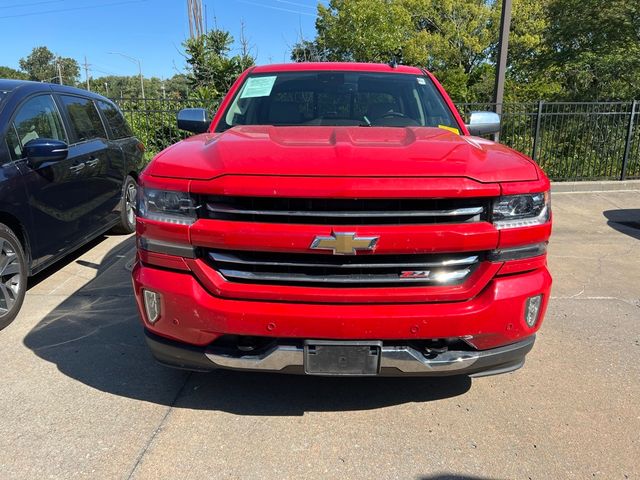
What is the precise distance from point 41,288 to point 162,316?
2.84 m

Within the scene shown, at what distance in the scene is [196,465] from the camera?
2.37 metres

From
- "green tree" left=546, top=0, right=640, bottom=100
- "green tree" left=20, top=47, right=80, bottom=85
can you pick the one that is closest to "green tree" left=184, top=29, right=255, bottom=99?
"green tree" left=546, top=0, right=640, bottom=100

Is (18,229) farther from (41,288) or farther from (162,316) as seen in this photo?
(162,316)

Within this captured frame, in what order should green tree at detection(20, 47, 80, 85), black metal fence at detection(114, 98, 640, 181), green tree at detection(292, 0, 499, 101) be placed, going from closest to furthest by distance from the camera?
black metal fence at detection(114, 98, 640, 181), green tree at detection(292, 0, 499, 101), green tree at detection(20, 47, 80, 85)

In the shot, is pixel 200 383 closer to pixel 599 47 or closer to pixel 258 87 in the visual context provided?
pixel 258 87

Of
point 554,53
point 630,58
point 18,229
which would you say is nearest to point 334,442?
point 18,229

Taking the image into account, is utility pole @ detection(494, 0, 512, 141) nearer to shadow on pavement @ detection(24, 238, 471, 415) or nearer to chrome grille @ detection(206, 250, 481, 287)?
shadow on pavement @ detection(24, 238, 471, 415)

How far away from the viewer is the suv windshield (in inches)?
143

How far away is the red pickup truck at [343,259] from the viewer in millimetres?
2246

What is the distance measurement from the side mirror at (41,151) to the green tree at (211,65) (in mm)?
8698

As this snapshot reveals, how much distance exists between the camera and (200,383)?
10.1ft

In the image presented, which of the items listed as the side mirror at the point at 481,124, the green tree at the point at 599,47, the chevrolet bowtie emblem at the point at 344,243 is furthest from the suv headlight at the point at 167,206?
the green tree at the point at 599,47

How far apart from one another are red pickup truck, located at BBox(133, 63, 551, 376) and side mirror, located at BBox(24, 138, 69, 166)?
2.10 m

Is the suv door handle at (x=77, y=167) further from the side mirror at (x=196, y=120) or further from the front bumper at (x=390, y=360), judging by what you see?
the front bumper at (x=390, y=360)
